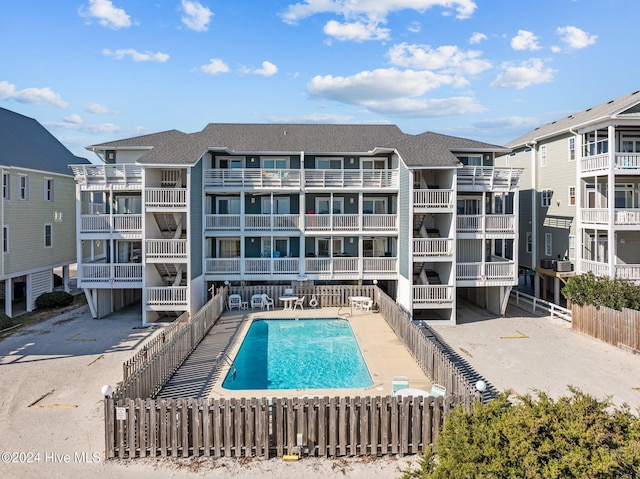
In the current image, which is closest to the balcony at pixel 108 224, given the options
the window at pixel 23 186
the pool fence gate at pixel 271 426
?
the window at pixel 23 186

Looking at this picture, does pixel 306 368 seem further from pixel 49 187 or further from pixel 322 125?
pixel 49 187

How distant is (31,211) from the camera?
2484cm

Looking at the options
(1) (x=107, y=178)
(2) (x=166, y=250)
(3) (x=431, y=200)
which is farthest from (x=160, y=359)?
(3) (x=431, y=200)

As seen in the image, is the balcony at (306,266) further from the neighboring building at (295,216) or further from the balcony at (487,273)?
the balcony at (487,273)

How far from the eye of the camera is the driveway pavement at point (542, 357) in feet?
45.0

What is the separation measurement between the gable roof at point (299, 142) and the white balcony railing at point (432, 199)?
1477mm

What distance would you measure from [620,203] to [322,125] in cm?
1813

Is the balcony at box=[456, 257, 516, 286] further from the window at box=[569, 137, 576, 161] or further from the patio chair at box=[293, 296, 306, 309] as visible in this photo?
the patio chair at box=[293, 296, 306, 309]

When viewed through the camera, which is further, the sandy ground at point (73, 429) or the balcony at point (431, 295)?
the balcony at point (431, 295)

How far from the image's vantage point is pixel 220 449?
981 cm

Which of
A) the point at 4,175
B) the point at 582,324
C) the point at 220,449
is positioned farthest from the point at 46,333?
the point at 582,324

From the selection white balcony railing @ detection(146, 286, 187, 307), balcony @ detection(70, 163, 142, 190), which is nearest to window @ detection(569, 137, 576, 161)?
white balcony railing @ detection(146, 286, 187, 307)

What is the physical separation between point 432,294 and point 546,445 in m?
16.3

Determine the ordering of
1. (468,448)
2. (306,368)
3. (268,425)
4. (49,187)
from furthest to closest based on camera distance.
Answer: (49,187) < (306,368) < (268,425) < (468,448)
